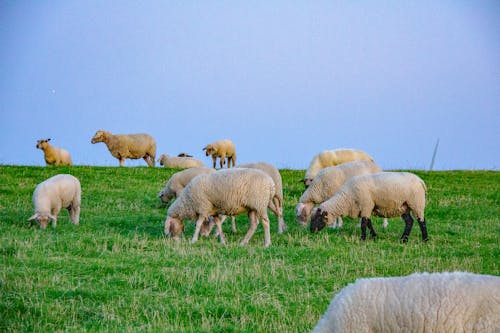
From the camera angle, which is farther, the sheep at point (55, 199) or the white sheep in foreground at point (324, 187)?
the white sheep in foreground at point (324, 187)

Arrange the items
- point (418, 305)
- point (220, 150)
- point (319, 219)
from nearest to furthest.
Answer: point (418, 305)
point (319, 219)
point (220, 150)

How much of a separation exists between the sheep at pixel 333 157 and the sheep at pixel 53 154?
1541cm

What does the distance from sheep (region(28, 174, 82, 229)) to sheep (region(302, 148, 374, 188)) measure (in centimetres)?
854

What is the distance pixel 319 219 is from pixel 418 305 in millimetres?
10261

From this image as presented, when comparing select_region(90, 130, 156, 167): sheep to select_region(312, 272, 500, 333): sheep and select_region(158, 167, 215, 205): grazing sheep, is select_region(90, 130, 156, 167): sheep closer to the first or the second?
select_region(158, 167, 215, 205): grazing sheep

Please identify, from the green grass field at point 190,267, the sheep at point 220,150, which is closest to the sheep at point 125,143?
the sheep at point 220,150

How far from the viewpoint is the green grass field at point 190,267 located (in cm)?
873

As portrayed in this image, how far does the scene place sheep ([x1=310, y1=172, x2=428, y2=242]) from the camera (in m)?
15.1

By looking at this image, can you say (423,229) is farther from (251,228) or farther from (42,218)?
(42,218)

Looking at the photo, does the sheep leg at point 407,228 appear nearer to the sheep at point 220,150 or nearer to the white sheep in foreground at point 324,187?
the white sheep in foreground at point 324,187

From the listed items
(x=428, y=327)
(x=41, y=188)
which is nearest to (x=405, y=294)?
(x=428, y=327)

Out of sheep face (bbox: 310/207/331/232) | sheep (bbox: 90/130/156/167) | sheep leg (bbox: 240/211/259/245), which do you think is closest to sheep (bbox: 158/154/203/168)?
sheep (bbox: 90/130/156/167)

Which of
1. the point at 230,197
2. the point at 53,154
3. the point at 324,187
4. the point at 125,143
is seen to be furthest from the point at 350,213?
the point at 53,154

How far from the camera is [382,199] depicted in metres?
15.1
